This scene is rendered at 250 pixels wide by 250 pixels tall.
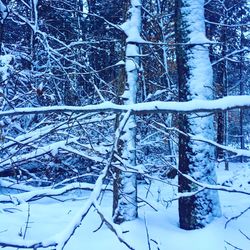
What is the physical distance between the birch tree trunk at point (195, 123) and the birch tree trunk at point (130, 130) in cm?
→ 82

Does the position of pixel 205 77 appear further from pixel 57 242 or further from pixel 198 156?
pixel 57 242

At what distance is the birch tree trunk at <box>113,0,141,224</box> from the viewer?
6.80m

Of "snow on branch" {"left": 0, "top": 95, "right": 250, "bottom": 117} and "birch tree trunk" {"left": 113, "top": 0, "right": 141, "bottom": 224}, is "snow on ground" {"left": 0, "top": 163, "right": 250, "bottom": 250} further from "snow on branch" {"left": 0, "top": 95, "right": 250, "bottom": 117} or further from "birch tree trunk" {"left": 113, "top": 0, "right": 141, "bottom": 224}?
"snow on branch" {"left": 0, "top": 95, "right": 250, "bottom": 117}

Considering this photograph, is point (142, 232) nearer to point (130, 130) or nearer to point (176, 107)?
point (130, 130)

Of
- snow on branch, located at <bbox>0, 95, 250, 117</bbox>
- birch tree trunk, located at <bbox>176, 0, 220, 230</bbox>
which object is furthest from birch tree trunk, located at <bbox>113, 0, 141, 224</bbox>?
snow on branch, located at <bbox>0, 95, 250, 117</bbox>

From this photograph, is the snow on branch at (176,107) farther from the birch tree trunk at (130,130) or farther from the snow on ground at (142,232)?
the birch tree trunk at (130,130)

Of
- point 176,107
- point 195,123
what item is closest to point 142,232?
point 195,123

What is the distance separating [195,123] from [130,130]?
1.14 meters

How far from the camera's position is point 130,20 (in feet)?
23.5

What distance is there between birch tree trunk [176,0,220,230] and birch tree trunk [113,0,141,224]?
2.70ft

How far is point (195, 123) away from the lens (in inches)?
252

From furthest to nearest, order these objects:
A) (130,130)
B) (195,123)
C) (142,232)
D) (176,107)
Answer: (130,130) < (195,123) < (142,232) < (176,107)

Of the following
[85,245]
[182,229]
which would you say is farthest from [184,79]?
[85,245]

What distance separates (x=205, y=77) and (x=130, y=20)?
1.77m
